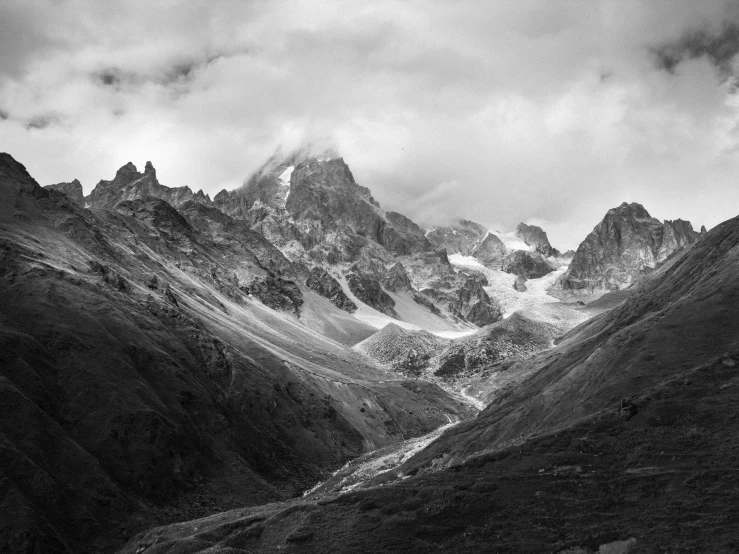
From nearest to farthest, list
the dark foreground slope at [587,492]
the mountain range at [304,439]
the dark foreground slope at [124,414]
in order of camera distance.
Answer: the dark foreground slope at [587,492]
the mountain range at [304,439]
the dark foreground slope at [124,414]

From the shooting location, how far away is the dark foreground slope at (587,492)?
51312 millimetres

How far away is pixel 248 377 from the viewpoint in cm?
15625

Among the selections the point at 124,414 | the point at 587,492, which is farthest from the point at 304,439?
the point at 587,492

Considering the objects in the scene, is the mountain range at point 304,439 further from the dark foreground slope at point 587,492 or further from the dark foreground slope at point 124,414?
the dark foreground slope at point 124,414

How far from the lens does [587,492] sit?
191ft

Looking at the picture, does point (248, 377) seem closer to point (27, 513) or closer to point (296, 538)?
point (27, 513)

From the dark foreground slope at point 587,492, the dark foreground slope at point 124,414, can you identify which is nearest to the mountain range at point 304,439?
the dark foreground slope at point 587,492

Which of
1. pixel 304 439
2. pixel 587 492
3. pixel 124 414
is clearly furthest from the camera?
pixel 304 439

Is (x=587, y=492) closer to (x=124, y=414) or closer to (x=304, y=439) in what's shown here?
(x=124, y=414)

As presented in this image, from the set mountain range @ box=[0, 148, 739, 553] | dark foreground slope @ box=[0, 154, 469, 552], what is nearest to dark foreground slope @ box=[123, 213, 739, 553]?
mountain range @ box=[0, 148, 739, 553]

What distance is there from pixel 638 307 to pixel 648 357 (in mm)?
67564

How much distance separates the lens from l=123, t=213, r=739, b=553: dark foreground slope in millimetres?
51312

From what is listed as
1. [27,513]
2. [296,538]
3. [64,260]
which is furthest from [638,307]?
[64,260]

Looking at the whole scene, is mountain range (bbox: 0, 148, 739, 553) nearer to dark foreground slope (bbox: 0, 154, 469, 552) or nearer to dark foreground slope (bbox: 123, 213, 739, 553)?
dark foreground slope (bbox: 123, 213, 739, 553)
